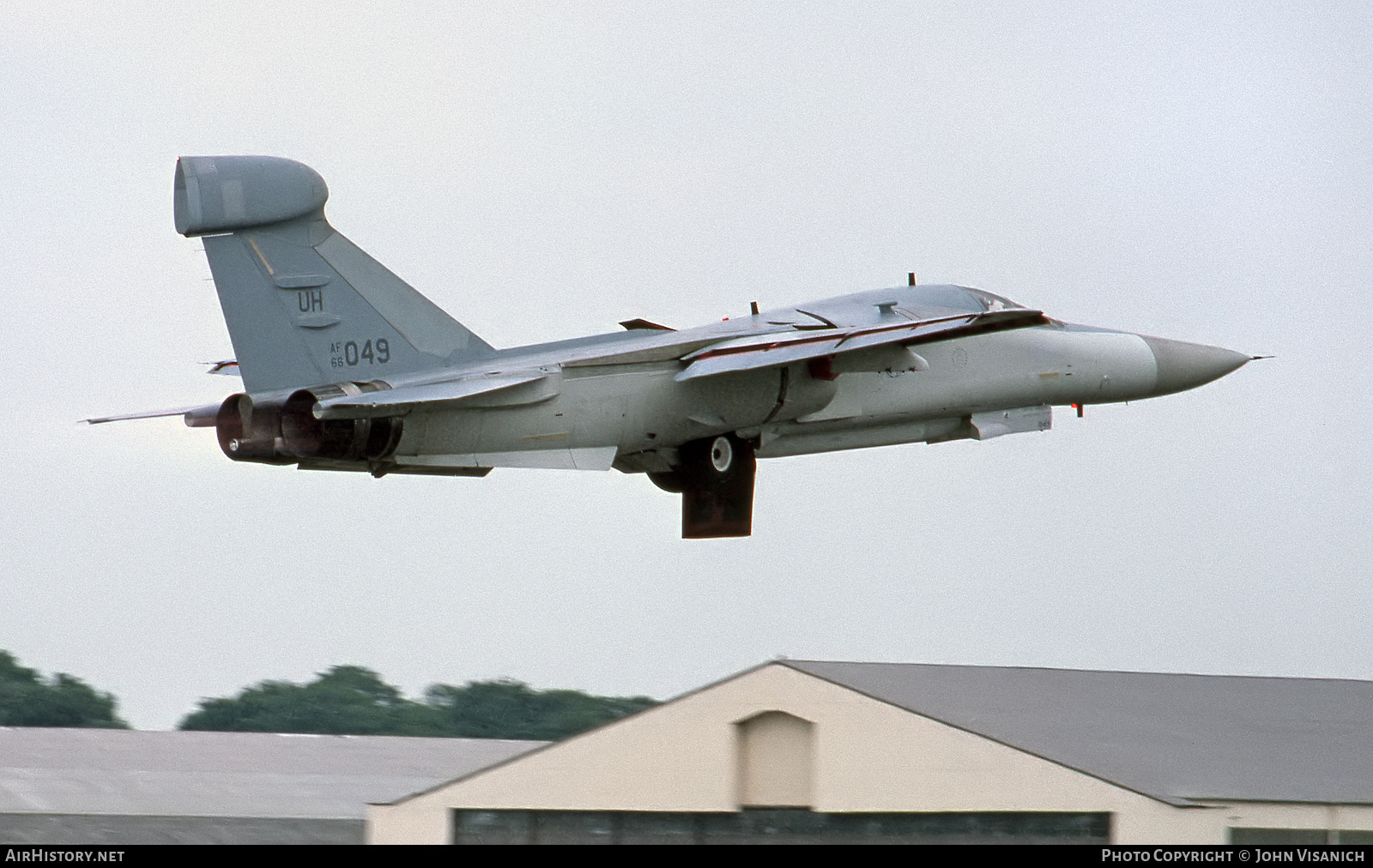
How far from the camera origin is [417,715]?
65.9m

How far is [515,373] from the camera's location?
21516 mm

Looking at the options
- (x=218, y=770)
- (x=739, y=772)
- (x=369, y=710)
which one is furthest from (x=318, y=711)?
(x=739, y=772)

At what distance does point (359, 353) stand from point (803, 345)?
4.95 m

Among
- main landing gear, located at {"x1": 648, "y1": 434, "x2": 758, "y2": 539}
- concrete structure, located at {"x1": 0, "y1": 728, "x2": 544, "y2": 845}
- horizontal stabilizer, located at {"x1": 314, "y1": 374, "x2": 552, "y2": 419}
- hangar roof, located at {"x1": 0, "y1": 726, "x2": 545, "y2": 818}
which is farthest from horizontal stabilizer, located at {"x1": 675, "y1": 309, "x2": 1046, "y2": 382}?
hangar roof, located at {"x1": 0, "y1": 726, "x2": 545, "y2": 818}

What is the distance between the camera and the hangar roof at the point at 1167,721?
2470 cm

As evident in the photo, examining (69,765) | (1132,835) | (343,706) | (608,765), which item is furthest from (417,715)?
(1132,835)

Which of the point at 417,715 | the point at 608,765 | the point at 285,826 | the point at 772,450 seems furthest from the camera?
the point at 417,715

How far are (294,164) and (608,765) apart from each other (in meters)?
8.99

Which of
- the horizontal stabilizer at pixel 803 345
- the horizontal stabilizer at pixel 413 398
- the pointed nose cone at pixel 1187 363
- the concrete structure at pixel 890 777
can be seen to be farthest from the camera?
the pointed nose cone at pixel 1187 363

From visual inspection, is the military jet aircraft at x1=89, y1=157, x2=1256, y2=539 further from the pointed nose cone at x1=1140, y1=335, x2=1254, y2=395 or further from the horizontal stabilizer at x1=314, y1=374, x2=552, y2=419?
the pointed nose cone at x1=1140, y1=335, x2=1254, y2=395

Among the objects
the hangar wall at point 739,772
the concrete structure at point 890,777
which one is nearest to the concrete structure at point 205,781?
the concrete structure at point 890,777

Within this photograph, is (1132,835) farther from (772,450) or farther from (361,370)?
(361,370)

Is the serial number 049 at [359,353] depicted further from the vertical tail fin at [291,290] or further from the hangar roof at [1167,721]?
the hangar roof at [1167,721]

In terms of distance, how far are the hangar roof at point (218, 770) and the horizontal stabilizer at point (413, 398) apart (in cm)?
1882
